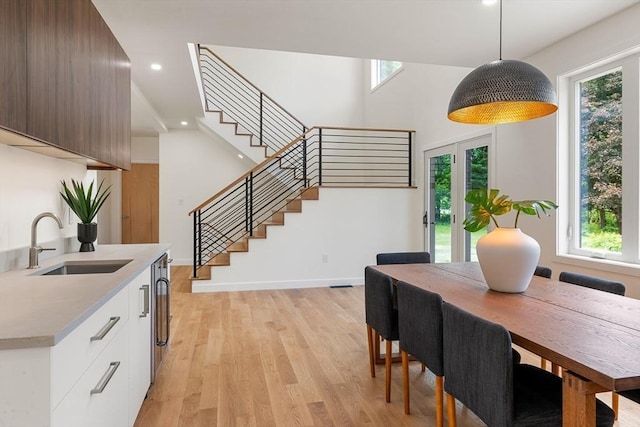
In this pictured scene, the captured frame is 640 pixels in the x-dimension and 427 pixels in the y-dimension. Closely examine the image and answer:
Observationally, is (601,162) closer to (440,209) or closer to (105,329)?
(440,209)

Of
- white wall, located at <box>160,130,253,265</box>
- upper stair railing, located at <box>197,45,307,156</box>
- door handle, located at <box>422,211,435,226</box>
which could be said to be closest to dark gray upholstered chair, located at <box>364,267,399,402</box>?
door handle, located at <box>422,211,435,226</box>

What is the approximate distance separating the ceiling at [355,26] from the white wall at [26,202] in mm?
1301

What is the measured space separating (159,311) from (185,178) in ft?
16.9

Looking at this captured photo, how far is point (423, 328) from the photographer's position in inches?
74.0

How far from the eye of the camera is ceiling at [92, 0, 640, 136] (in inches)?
110

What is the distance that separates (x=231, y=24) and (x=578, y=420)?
333 cm

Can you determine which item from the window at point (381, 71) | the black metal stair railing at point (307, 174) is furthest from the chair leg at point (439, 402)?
the window at point (381, 71)

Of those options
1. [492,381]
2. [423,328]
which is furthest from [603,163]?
[492,381]

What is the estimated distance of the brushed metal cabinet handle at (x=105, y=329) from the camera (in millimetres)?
1379

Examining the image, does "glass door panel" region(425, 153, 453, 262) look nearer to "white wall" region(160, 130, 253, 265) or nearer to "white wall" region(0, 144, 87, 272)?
"white wall" region(160, 130, 253, 265)

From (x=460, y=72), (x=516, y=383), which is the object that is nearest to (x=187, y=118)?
(x=460, y=72)

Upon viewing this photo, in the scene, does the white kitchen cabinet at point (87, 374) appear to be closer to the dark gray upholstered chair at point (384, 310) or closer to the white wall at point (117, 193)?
the dark gray upholstered chair at point (384, 310)

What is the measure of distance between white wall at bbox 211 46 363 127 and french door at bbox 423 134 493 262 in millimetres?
3026

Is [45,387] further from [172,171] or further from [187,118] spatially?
[172,171]
